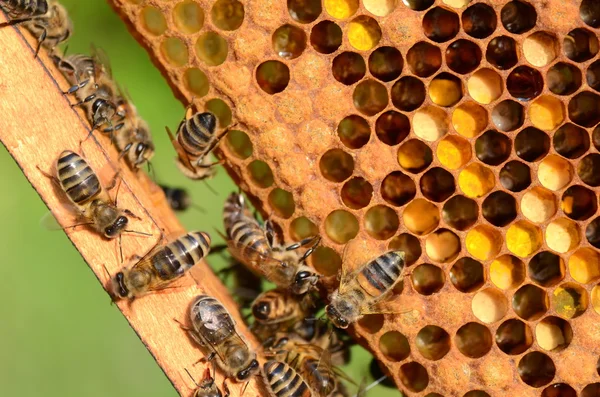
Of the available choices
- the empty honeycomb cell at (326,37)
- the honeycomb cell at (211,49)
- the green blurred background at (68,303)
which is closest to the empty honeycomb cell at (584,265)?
the empty honeycomb cell at (326,37)

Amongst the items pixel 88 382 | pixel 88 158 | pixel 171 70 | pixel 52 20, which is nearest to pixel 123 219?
pixel 88 158

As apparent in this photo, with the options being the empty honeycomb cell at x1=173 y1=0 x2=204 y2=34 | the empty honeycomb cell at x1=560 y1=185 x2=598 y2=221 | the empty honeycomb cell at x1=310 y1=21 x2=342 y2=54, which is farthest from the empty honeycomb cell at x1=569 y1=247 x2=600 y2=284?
the empty honeycomb cell at x1=173 y1=0 x2=204 y2=34

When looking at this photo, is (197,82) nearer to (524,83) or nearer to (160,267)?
(160,267)

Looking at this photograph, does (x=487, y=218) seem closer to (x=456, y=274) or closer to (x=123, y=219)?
(x=456, y=274)

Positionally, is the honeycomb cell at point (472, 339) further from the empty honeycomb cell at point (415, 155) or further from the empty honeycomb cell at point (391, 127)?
the empty honeycomb cell at point (391, 127)

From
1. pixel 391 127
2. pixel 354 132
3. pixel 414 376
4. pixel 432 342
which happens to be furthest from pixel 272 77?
pixel 414 376
